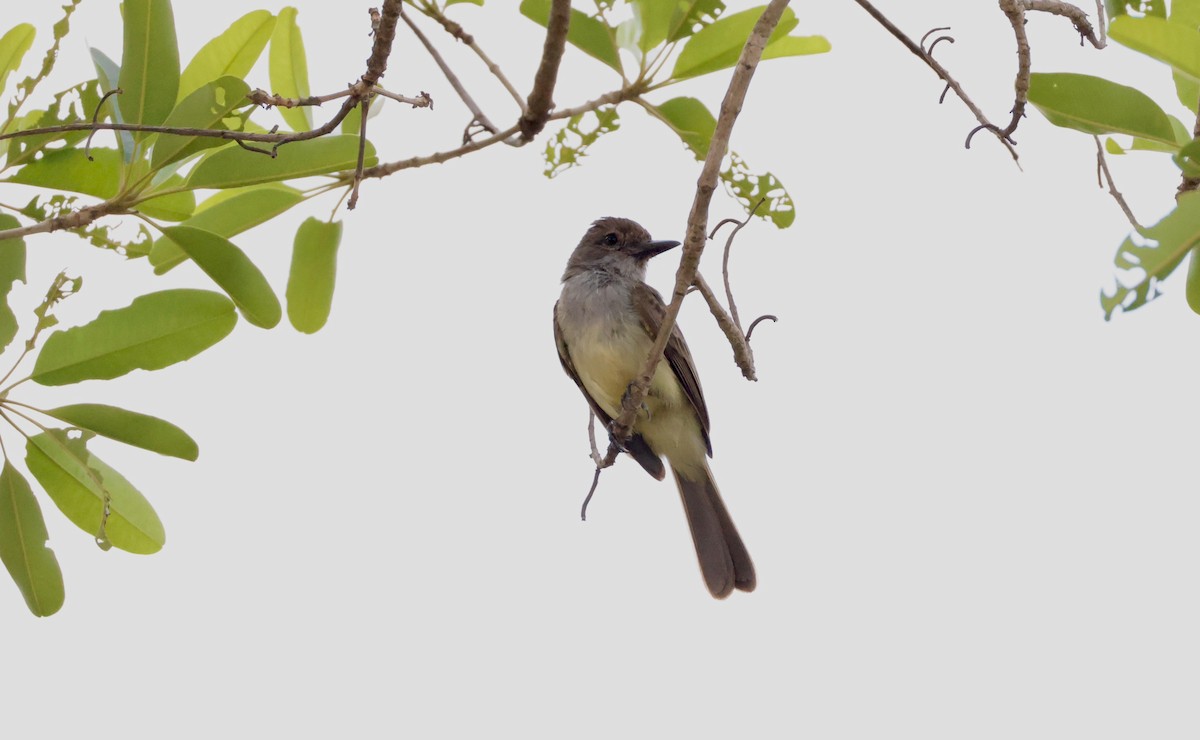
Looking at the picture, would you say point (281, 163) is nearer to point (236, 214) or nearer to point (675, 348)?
point (236, 214)

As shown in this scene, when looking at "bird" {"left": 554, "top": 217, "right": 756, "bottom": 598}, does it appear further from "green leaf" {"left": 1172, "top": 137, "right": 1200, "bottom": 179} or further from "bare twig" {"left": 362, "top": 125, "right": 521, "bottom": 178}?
"green leaf" {"left": 1172, "top": 137, "right": 1200, "bottom": 179}

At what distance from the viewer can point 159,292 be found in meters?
2.92

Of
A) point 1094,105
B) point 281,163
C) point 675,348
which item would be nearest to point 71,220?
point 281,163

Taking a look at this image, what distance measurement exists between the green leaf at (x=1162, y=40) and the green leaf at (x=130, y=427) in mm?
2073

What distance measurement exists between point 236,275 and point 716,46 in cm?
119

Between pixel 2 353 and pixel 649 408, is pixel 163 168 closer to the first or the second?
pixel 2 353

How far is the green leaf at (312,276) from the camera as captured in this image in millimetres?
→ 3127

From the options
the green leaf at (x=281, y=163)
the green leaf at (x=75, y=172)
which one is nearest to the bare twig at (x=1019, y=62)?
the green leaf at (x=281, y=163)

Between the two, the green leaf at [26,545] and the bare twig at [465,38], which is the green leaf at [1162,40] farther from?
the green leaf at [26,545]

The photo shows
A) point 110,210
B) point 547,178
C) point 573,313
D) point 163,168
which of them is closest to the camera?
point 110,210

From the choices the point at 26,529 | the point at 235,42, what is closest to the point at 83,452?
the point at 26,529

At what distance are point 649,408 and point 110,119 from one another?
11.2 ft

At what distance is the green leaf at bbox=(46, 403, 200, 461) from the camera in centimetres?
287

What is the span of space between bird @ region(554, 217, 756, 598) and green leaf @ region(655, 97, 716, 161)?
2422mm
